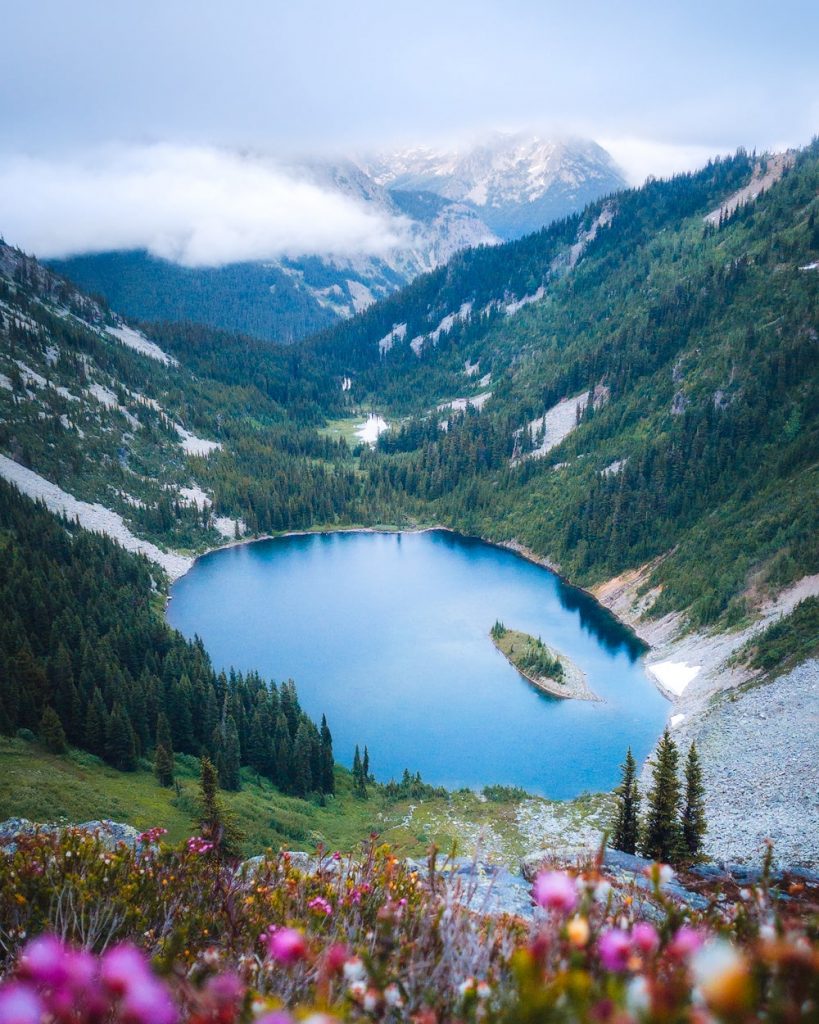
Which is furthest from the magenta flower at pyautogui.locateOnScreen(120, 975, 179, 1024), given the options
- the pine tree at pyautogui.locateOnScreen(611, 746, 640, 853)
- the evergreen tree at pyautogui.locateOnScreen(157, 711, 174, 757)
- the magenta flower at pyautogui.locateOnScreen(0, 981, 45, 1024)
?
the evergreen tree at pyautogui.locateOnScreen(157, 711, 174, 757)

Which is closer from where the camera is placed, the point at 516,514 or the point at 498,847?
the point at 498,847

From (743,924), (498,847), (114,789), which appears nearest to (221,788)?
(114,789)

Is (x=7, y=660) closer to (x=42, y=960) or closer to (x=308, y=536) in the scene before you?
(x=42, y=960)

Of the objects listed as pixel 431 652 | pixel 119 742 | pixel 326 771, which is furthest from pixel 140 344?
pixel 326 771

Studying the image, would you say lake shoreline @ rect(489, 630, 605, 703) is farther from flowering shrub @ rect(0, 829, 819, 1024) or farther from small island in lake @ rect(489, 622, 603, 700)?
flowering shrub @ rect(0, 829, 819, 1024)

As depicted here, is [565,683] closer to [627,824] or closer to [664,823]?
[627,824]

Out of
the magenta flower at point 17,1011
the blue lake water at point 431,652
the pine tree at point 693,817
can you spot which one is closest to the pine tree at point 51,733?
the blue lake water at point 431,652

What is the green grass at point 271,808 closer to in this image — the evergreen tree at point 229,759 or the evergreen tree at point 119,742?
the evergreen tree at point 119,742
